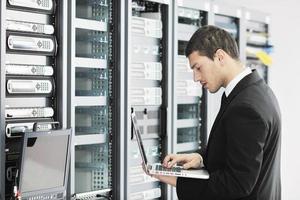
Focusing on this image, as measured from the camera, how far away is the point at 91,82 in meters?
3.66

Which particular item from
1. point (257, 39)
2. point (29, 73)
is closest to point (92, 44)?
point (29, 73)

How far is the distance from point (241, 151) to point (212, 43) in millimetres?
508

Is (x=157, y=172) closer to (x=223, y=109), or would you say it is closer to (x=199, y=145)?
(x=223, y=109)

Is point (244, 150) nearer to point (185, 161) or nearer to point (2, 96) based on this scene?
point (185, 161)

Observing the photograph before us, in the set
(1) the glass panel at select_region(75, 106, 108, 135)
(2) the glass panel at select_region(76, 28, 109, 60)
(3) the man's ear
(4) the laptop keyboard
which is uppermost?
(2) the glass panel at select_region(76, 28, 109, 60)

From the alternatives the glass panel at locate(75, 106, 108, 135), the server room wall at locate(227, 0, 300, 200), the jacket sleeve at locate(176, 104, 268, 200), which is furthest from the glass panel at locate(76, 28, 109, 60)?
the server room wall at locate(227, 0, 300, 200)

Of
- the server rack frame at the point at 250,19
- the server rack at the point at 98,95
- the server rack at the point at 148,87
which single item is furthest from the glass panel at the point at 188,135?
the server rack at the point at 98,95

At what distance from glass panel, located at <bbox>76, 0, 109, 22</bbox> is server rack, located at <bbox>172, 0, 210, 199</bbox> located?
71 cm

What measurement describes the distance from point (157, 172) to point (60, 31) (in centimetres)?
101

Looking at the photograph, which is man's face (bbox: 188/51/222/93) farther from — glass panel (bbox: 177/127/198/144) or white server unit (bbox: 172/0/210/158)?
glass panel (bbox: 177/127/198/144)

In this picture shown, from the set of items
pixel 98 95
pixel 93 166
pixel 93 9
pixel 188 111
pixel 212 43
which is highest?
pixel 93 9

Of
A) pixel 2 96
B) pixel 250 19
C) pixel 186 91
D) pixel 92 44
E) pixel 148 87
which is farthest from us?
pixel 250 19

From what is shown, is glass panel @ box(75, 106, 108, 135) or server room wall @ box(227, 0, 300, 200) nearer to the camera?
glass panel @ box(75, 106, 108, 135)

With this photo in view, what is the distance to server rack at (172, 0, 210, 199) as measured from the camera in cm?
423
